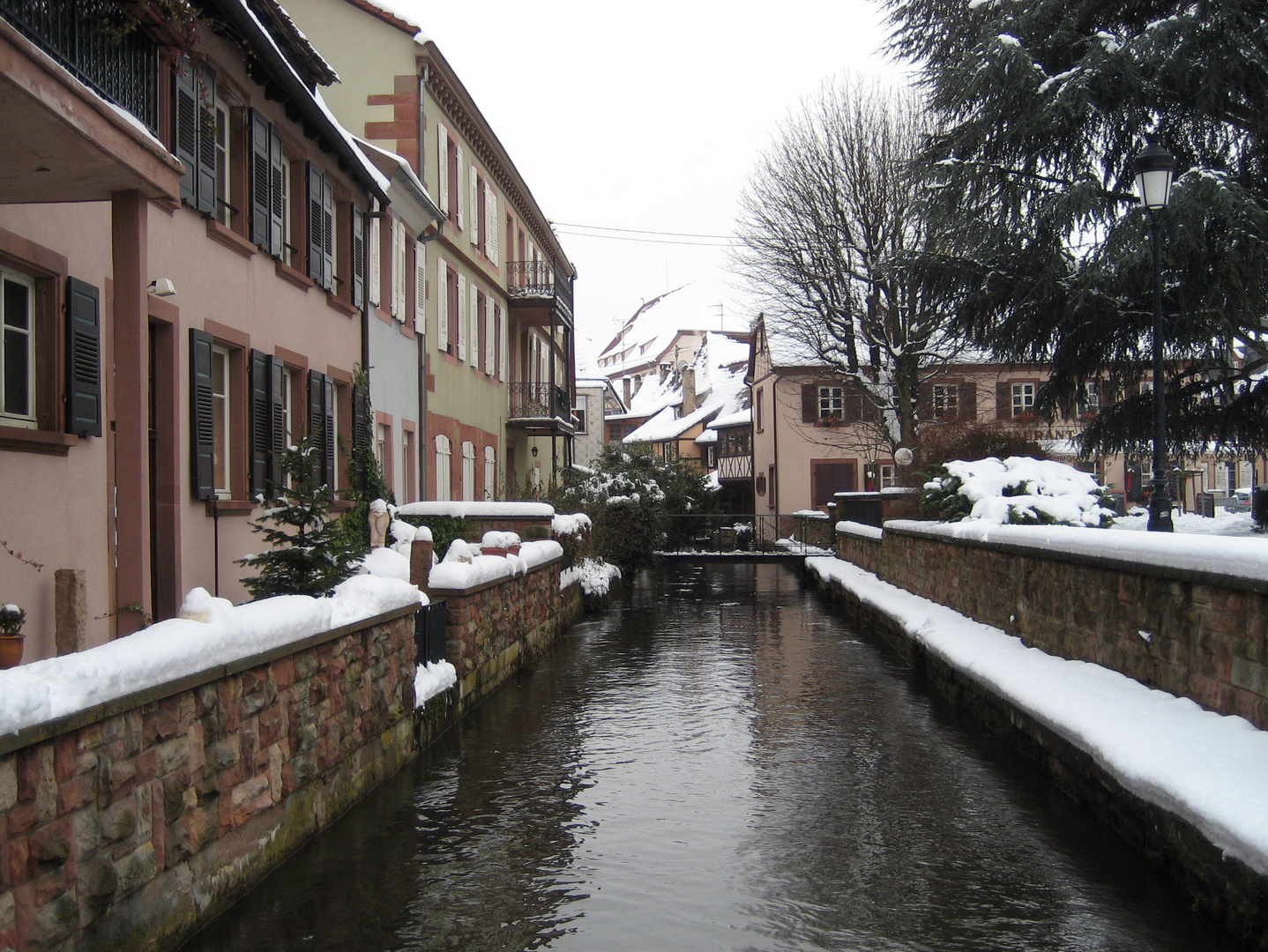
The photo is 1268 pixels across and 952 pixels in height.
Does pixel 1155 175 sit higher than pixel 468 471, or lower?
higher

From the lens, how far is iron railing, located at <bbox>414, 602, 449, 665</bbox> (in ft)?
29.6

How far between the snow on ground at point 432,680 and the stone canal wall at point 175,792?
1272 millimetres

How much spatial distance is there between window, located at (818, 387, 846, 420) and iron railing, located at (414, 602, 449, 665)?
3339 centimetres

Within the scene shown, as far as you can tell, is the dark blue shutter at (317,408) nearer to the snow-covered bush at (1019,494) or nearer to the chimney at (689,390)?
the snow-covered bush at (1019,494)

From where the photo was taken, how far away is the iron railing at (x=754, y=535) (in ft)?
103

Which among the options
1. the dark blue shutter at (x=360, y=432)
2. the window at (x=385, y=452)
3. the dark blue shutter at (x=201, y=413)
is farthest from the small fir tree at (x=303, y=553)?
the window at (x=385, y=452)

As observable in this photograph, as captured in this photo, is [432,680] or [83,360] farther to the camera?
[432,680]

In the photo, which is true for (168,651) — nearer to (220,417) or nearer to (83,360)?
(83,360)

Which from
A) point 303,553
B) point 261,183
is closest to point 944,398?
point 261,183

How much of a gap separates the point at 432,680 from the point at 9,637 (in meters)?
3.68

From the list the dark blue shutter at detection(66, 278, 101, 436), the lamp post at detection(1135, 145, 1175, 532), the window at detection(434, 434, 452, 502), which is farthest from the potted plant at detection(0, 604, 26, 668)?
the window at detection(434, 434, 452, 502)

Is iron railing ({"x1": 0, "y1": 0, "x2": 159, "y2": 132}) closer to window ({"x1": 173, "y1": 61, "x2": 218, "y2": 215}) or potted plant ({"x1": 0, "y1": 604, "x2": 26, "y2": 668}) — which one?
window ({"x1": 173, "y1": 61, "x2": 218, "y2": 215})

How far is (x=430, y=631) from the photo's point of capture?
938 cm

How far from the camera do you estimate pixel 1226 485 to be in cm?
5022
